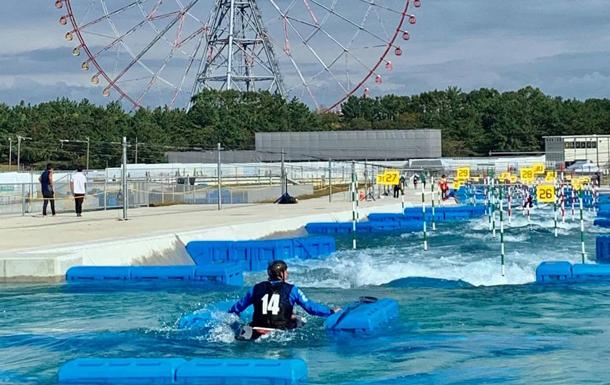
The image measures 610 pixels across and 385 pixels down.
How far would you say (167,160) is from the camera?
276 ft

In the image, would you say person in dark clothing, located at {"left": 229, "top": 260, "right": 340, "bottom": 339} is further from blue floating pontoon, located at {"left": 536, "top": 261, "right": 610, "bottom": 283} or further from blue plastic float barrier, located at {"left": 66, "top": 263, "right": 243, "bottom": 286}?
blue floating pontoon, located at {"left": 536, "top": 261, "right": 610, "bottom": 283}

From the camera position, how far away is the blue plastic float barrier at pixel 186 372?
10477mm

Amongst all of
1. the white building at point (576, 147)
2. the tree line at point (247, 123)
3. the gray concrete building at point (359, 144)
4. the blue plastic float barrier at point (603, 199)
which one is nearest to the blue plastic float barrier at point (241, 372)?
the blue plastic float barrier at point (603, 199)

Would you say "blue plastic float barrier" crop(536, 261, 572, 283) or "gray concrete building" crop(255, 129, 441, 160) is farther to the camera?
"gray concrete building" crop(255, 129, 441, 160)

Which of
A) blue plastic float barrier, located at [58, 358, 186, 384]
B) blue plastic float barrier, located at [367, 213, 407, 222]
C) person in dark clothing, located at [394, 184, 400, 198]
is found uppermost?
person in dark clothing, located at [394, 184, 400, 198]

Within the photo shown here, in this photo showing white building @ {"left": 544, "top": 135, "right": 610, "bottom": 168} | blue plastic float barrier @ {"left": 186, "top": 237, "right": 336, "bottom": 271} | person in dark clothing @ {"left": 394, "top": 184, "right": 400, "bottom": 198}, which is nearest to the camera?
blue plastic float barrier @ {"left": 186, "top": 237, "right": 336, "bottom": 271}

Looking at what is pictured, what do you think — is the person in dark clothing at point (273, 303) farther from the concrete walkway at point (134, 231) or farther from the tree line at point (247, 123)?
the tree line at point (247, 123)

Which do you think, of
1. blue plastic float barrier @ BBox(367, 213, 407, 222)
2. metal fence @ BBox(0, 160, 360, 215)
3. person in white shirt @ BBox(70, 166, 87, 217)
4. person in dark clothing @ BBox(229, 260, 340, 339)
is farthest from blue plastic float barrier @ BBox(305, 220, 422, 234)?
person in dark clothing @ BBox(229, 260, 340, 339)

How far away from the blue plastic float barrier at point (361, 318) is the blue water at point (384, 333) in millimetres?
195

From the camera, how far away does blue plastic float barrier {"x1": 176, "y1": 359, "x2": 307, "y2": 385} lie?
10.4m

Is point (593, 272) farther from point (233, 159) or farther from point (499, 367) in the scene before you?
point (233, 159)

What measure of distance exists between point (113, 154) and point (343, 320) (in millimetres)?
62855

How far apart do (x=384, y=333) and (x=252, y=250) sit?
401 inches

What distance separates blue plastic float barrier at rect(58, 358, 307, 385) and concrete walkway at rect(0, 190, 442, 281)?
9077 mm
